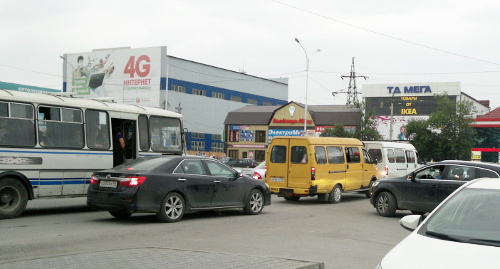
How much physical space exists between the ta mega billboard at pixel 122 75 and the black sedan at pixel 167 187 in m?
65.1

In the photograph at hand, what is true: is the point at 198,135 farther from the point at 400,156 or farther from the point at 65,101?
the point at 65,101

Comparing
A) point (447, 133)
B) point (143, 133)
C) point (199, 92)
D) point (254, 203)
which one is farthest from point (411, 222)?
point (199, 92)

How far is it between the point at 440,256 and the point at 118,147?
12.4m

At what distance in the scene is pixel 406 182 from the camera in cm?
1512

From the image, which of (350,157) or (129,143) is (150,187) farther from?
(350,157)

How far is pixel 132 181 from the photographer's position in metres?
12.2

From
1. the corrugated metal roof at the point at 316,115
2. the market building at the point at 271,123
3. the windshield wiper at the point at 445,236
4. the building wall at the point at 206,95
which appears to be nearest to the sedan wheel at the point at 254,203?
the windshield wiper at the point at 445,236

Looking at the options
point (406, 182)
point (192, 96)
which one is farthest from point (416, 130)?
point (406, 182)

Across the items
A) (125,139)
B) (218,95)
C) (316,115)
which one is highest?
(218,95)

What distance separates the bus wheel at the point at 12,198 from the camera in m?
12.8

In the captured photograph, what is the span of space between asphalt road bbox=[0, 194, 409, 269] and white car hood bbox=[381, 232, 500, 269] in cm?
330

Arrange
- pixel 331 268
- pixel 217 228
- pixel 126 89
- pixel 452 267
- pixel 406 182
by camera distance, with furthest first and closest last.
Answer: pixel 126 89 → pixel 406 182 → pixel 217 228 → pixel 331 268 → pixel 452 267

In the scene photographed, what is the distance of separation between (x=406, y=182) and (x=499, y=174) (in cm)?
248

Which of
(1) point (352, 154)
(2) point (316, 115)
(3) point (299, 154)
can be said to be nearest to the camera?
(3) point (299, 154)
